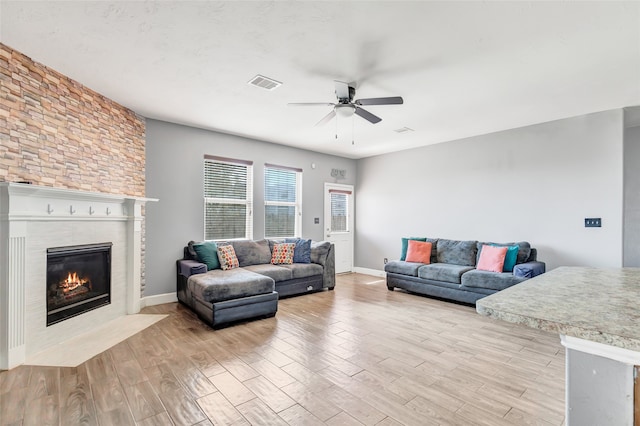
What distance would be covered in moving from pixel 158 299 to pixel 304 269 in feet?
7.37

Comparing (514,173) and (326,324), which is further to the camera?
(514,173)

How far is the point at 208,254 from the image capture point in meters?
4.61

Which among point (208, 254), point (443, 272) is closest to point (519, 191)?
point (443, 272)

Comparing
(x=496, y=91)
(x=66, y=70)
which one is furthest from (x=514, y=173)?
(x=66, y=70)

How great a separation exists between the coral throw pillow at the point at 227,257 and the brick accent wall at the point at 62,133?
4.84ft

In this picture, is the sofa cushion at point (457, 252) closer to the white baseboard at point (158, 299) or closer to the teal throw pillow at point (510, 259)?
the teal throw pillow at point (510, 259)

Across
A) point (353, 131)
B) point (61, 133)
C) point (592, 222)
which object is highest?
point (353, 131)

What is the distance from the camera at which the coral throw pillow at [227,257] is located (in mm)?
4656

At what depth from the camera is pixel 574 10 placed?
2084mm

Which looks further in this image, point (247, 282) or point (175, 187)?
point (175, 187)

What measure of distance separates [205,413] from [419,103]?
3.78 metres

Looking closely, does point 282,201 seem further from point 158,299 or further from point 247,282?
point 158,299

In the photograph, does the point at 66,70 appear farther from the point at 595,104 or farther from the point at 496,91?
the point at 595,104

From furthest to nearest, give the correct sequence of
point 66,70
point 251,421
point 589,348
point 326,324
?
point 326,324 < point 66,70 < point 251,421 < point 589,348
